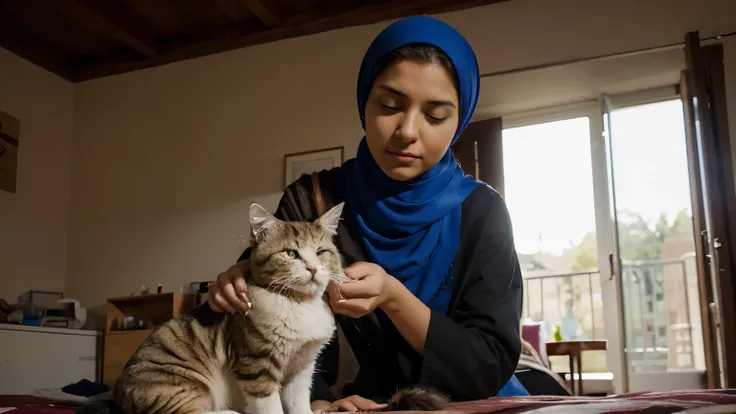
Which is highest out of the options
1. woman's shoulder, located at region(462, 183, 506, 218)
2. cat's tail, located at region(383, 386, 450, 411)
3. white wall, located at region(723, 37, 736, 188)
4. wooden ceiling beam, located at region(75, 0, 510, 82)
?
wooden ceiling beam, located at region(75, 0, 510, 82)

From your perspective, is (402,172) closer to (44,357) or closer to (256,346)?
(256,346)

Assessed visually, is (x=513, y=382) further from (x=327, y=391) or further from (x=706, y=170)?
(x=706, y=170)

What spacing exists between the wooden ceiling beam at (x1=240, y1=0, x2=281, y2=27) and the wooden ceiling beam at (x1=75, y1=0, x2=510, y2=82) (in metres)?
0.05

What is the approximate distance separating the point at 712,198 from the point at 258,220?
2.70 m

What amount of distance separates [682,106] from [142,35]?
3298 millimetres

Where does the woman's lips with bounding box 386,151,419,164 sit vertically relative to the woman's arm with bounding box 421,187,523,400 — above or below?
above

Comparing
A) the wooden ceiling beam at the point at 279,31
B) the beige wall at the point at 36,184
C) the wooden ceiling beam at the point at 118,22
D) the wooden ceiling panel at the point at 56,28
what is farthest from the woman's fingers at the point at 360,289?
the beige wall at the point at 36,184

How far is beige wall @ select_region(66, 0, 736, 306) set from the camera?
11.4 ft

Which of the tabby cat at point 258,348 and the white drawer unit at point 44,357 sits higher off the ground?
the tabby cat at point 258,348

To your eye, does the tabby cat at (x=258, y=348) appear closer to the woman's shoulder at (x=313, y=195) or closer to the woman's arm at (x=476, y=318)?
the woman's arm at (x=476, y=318)

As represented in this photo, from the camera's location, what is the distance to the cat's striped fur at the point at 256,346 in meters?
0.81

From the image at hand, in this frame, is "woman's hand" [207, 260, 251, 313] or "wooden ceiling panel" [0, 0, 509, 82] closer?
"woman's hand" [207, 260, 251, 313]

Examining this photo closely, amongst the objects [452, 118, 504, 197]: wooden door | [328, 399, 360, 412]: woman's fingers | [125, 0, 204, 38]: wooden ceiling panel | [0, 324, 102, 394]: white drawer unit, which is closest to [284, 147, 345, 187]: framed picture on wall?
[452, 118, 504, 197]: wooden door

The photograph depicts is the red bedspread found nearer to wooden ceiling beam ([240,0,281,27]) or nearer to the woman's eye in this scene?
A: the woman's eye
